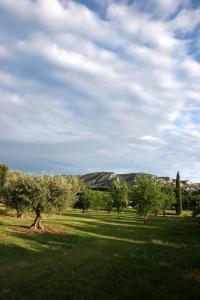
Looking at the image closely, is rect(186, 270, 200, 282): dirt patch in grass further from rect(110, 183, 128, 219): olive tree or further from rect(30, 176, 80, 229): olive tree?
rect(110, 183, 128, 219): olive tree

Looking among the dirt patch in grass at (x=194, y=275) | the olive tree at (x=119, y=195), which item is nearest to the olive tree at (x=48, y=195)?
the dirt patch in grass at (x=194, y=275)

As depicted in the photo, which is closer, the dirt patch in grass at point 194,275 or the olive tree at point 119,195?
the dirt patch in grass at point 194,275

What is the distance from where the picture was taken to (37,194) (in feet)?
166

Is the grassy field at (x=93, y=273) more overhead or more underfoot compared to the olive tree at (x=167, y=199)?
more underfoot

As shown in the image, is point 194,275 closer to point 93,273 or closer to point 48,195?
point 93,273

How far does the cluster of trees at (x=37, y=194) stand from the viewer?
166ft

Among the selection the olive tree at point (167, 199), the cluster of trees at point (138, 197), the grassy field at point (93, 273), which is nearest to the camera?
the grassy field at point (93, 273)

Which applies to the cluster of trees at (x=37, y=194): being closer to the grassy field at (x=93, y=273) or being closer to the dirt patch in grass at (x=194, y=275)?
the grassy field at (x=93, y=273)

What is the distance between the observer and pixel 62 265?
26.0 metres

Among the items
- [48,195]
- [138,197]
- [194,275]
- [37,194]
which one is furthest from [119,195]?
[194,275]

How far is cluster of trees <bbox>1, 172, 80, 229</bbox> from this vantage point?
166 feet

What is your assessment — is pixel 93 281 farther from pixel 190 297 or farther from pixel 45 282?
pixel 190 297

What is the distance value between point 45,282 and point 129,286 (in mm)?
5006

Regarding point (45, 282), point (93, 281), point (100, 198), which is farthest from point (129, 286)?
point (100, 198)
